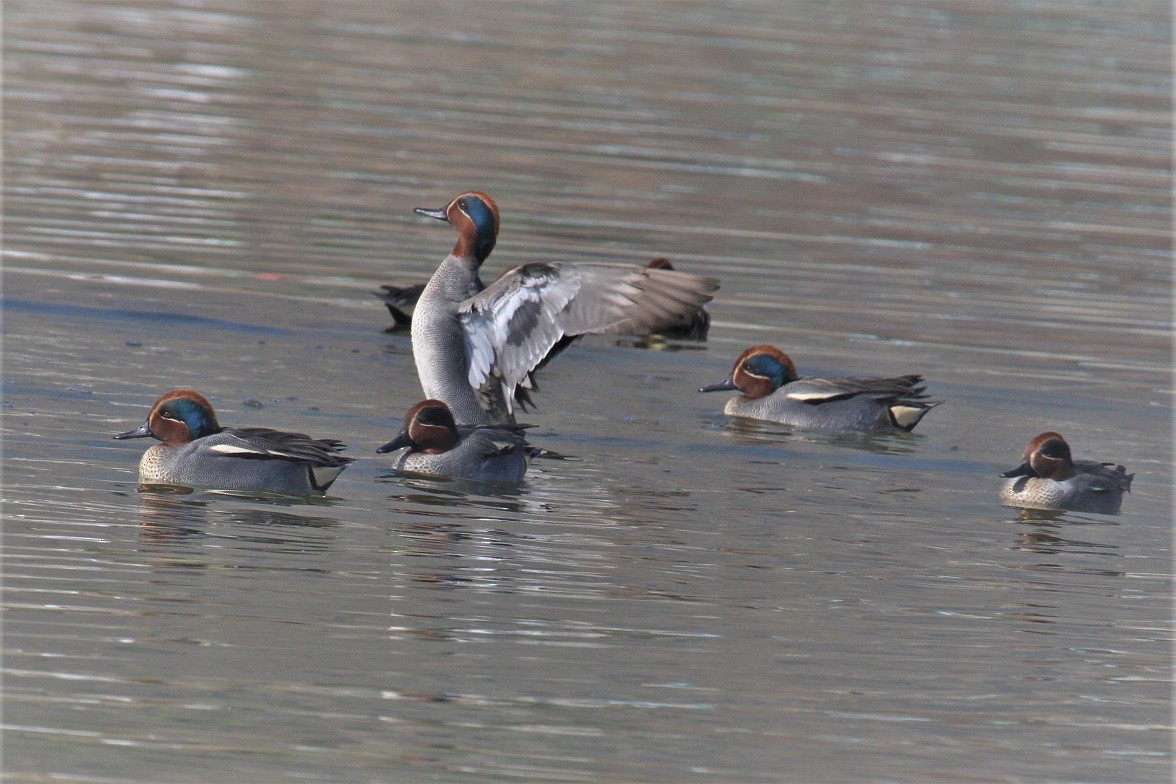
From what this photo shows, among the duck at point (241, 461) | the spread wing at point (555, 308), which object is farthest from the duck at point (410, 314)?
the duck at point (241, 461)

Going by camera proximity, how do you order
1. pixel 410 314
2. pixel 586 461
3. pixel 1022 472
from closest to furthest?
pixel 1022 472 < pixel 586 461 < pixel 410 314

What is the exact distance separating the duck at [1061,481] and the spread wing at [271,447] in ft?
12.5

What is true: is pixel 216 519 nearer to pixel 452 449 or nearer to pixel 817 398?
pixel 452 449

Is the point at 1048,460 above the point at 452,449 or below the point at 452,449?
above

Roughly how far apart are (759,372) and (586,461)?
7.11 ft

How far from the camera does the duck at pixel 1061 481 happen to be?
35.2ft

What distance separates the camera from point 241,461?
9898mm

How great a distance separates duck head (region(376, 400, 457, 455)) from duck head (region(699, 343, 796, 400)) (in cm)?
290

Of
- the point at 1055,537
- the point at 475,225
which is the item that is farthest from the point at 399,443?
the point at 1055,537

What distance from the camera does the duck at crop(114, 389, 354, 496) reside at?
9.81 metres

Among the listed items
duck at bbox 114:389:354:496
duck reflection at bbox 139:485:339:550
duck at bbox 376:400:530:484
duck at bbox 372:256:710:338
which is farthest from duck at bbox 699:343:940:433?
duck reflection at bbox 139:485:339:550

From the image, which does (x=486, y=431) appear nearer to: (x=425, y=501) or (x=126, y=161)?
(x=425, y=501)

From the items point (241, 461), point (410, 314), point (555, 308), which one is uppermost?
point (410, 314)

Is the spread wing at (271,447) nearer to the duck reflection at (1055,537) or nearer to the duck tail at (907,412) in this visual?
the duck reflection at (1055,537)
